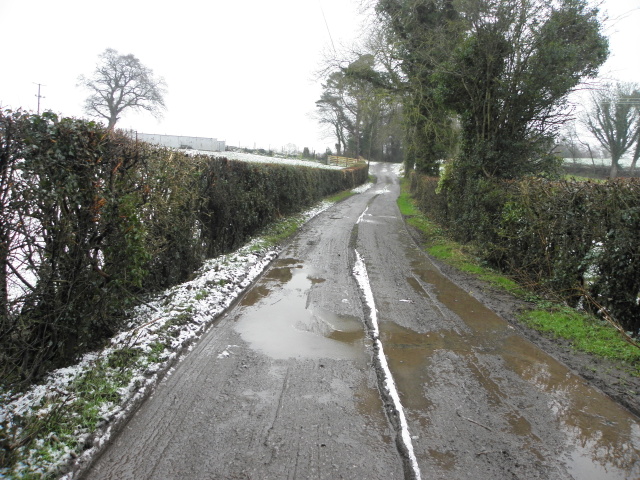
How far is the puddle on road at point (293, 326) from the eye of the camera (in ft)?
17.2

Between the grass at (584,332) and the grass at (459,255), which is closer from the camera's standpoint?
the grass at (584,332)

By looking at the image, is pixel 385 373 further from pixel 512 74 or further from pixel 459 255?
pixel 512 74

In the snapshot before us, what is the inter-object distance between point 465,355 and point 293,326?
7.96ft

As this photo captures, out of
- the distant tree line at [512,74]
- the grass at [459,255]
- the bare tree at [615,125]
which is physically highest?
the bare tree at [615,125]

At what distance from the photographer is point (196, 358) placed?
16.0ft

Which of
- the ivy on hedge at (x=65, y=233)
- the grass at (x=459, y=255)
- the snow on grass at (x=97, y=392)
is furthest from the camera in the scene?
the grass at (x=459, y=255)

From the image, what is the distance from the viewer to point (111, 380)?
4.00 metres

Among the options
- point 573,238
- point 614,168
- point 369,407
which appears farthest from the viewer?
point 614,168

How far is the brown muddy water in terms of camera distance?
11.6 ft

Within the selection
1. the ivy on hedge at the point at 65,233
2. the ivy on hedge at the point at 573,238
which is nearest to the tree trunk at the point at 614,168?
the ivy on hedge at the point at 573,238

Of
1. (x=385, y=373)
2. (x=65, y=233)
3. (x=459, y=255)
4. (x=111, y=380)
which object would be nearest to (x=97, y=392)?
(x=111, y=380)

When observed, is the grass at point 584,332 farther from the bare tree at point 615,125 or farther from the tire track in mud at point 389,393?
the bare tree at point 615,125

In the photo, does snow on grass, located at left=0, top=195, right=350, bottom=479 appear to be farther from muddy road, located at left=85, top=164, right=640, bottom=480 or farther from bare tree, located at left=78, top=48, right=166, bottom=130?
bare tree, located at left=78, top=48, right=166, bottom=130

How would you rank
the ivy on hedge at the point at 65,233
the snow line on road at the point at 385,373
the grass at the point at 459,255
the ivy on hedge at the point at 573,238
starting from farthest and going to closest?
the grass at the point at 459,255 → the ivy on hedge at the point at 573,238 → the ivy on hedge at the point at 65,233 → the snow line on road at the point at 385,373
